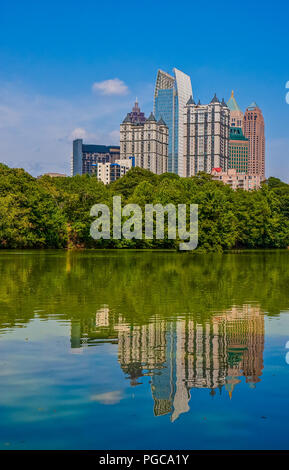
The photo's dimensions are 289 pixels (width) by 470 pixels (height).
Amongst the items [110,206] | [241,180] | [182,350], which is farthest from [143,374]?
[241,180]

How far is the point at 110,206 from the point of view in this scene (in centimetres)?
6481

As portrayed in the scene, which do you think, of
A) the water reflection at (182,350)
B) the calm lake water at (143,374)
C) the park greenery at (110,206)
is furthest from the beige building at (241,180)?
the water reflection at (182,350)

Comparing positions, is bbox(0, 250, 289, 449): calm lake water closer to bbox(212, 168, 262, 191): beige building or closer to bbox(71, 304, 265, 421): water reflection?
bbox(71, 304, 265, 421): water reflection

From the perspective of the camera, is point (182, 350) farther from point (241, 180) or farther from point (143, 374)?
point (241, 180)

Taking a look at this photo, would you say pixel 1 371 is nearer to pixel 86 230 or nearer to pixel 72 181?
pixel 86 230

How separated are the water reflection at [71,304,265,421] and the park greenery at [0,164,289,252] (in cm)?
4209

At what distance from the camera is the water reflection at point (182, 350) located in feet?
23.6

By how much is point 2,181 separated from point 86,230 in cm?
1008

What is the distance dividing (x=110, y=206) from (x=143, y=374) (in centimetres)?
5741

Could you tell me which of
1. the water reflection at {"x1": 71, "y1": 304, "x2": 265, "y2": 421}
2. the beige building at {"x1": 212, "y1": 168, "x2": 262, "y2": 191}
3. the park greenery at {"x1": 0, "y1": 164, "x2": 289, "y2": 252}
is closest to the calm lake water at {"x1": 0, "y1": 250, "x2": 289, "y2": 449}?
the water reflection at {"x1": 71, "y1": 304, "x2": 265, "y2": 421}

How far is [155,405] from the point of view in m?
6.50

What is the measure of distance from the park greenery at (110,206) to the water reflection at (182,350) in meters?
42.1
